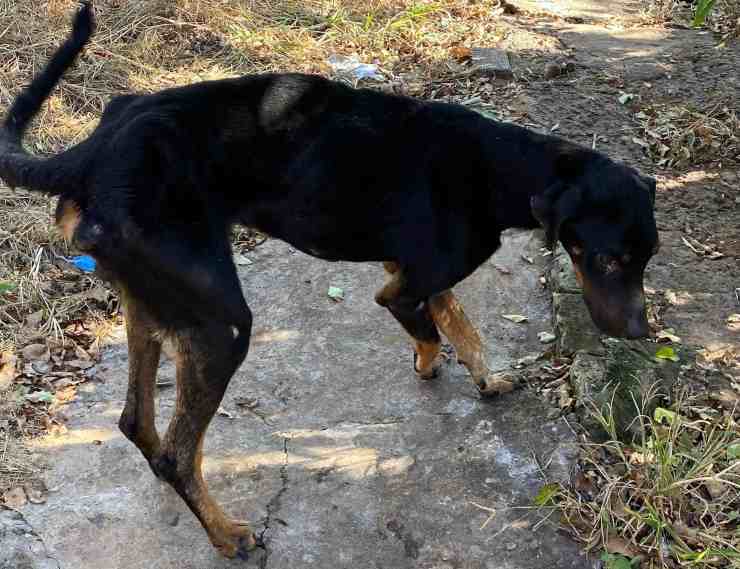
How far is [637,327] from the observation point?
349 cm

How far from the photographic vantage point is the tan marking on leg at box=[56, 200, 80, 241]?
2.93m

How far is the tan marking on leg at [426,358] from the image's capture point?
393 centimetres

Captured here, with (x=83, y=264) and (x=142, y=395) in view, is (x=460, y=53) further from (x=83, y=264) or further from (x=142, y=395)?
(x=142, y=395)

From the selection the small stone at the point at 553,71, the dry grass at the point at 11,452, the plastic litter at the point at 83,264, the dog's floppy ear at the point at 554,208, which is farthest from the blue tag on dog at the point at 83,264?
the small stone at the point at 553,71

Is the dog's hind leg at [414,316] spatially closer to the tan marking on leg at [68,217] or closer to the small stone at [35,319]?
the tan marking on leg at [68,217]

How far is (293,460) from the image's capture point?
3.75 meters

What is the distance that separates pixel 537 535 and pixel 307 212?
1664 mm

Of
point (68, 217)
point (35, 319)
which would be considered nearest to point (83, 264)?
point (35, 319)

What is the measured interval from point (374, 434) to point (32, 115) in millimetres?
2067

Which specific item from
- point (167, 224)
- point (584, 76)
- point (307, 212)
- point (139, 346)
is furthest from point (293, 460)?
point (584, 76)

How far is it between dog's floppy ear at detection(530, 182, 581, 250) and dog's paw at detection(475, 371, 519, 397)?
94 centimetres

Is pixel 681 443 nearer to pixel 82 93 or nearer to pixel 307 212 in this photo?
pixel 307 212

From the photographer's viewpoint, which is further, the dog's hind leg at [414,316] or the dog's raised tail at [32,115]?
the dog's hind leg at [414,316]

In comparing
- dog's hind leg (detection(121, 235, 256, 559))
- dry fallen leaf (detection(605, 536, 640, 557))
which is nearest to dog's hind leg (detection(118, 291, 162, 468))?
dog's hind leg (detection(121, 235, 256, 559))
